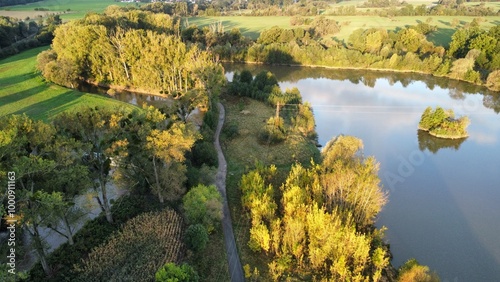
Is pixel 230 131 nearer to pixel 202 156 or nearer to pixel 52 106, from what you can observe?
pixel 202 156

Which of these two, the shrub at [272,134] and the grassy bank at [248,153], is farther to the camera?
the shrub at [272,134]

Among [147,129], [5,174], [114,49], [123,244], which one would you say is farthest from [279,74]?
[5,174]

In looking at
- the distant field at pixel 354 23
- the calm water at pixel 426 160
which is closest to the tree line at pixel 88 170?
the calm water at pixel 426 160

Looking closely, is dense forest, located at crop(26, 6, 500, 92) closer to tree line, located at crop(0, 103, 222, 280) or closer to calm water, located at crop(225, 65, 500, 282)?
calm water, located at crop(225, 65, 500, 282)

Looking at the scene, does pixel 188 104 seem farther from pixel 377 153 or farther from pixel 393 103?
pixel 393 103

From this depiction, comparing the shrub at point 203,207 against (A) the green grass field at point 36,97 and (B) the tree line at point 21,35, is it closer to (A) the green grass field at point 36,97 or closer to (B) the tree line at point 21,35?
(A) the green grass field at point 36,97
